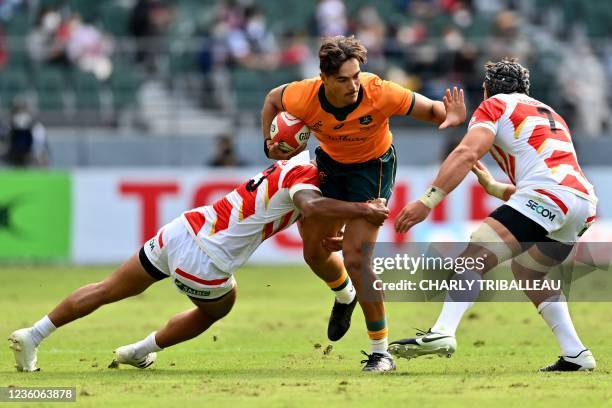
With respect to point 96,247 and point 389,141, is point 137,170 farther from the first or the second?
point 389,141

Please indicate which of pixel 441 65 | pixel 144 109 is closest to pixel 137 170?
pixel 144 109

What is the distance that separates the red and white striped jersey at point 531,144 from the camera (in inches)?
351

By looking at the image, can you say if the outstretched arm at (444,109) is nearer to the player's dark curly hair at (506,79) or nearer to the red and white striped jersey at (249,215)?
the player's dark curly hair at (506,79)

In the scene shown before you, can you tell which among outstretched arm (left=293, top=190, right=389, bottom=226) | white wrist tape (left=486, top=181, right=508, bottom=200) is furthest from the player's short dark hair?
white wrist tape (left=486, top=181, right=508, bottom=200)

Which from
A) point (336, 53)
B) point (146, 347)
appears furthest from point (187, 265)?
point (336, 53)

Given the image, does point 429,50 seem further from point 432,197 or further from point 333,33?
point 432,197

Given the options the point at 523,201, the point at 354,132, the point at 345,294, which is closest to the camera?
the point at 523,201

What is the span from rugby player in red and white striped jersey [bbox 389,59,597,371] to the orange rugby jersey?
2.42 ft

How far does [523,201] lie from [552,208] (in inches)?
8.4

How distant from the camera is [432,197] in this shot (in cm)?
855

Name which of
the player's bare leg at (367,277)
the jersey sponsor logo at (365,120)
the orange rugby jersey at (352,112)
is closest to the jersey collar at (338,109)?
the orange rugby jersey at (352,112)

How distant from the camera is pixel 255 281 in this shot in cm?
1855

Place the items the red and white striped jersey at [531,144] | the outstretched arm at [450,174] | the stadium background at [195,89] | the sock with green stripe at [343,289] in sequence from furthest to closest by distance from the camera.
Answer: the stadium background at [195,89]
the sock with green stripe at [343,289]
the red and white striped jersey at [531,144]
the outstretched arm at [450,174]

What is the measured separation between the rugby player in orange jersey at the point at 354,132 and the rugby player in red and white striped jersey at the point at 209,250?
287 mm
